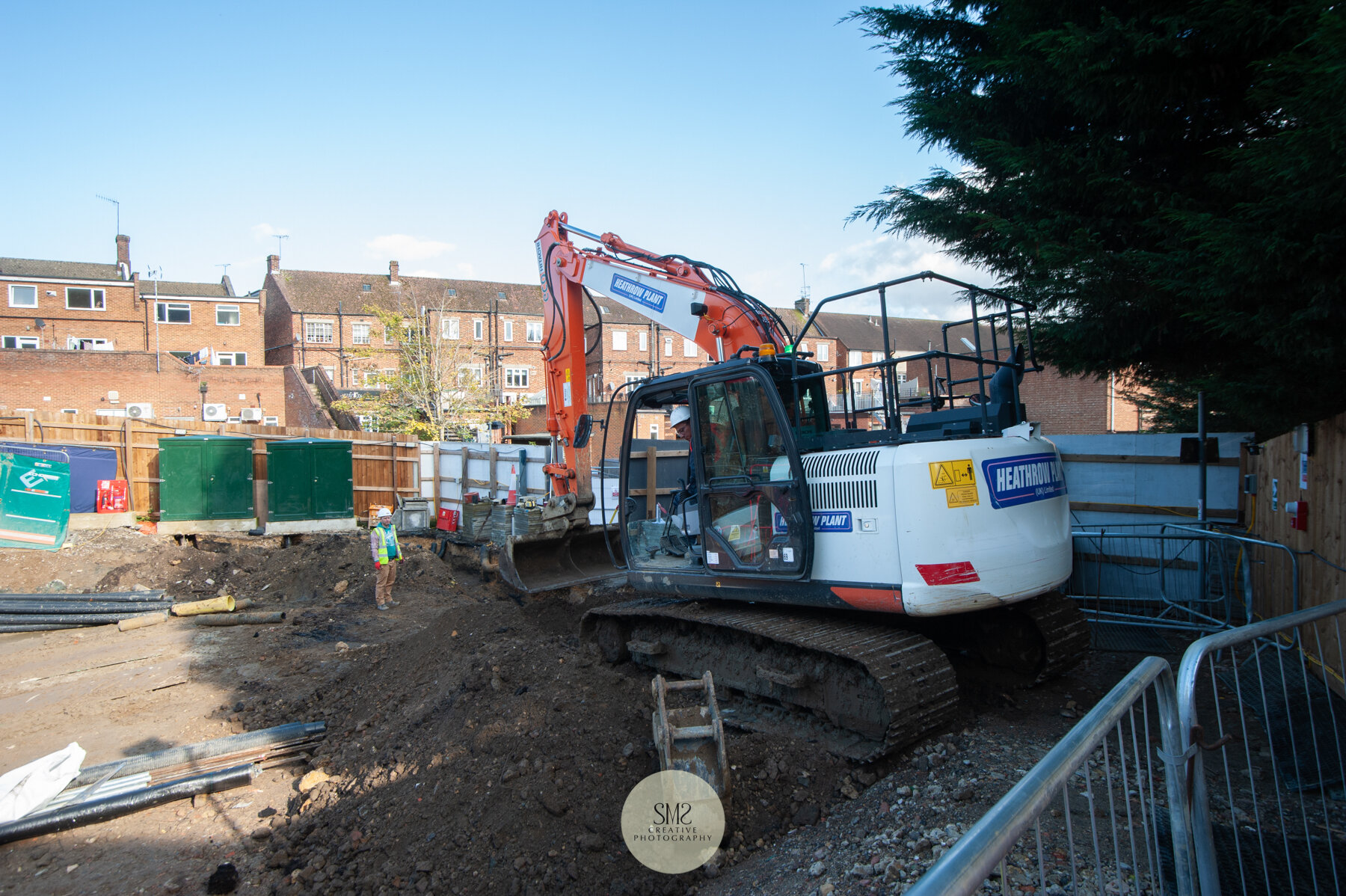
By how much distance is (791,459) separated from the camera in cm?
525

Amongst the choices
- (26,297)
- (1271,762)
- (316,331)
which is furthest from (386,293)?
(1271,762)

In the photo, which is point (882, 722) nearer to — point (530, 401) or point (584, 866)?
point (584, 866)

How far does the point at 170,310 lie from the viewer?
1464 inches

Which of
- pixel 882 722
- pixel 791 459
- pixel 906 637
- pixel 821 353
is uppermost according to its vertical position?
pixel 821 353

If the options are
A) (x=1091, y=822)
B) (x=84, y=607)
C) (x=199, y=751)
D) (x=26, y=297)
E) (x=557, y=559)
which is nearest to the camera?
(x=1091, y=822)

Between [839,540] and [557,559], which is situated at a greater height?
Answer: [839,540]

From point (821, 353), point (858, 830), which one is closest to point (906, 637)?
point (858, 830)

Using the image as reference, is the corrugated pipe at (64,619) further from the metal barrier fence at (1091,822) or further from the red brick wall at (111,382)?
the red brick wall at (111,382)

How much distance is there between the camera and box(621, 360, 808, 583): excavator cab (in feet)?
17.5

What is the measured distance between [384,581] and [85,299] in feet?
115

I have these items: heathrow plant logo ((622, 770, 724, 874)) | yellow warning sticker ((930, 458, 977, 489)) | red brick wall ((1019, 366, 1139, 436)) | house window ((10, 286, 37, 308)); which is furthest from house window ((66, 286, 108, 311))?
yellow warning sticker ((930, 458, 977, 489))

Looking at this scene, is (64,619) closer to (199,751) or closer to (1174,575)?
(199,751)

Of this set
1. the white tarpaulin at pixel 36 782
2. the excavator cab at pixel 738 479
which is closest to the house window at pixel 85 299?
the white tarpaulin at pixel 36 782

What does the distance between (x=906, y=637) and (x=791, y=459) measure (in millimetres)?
1341
